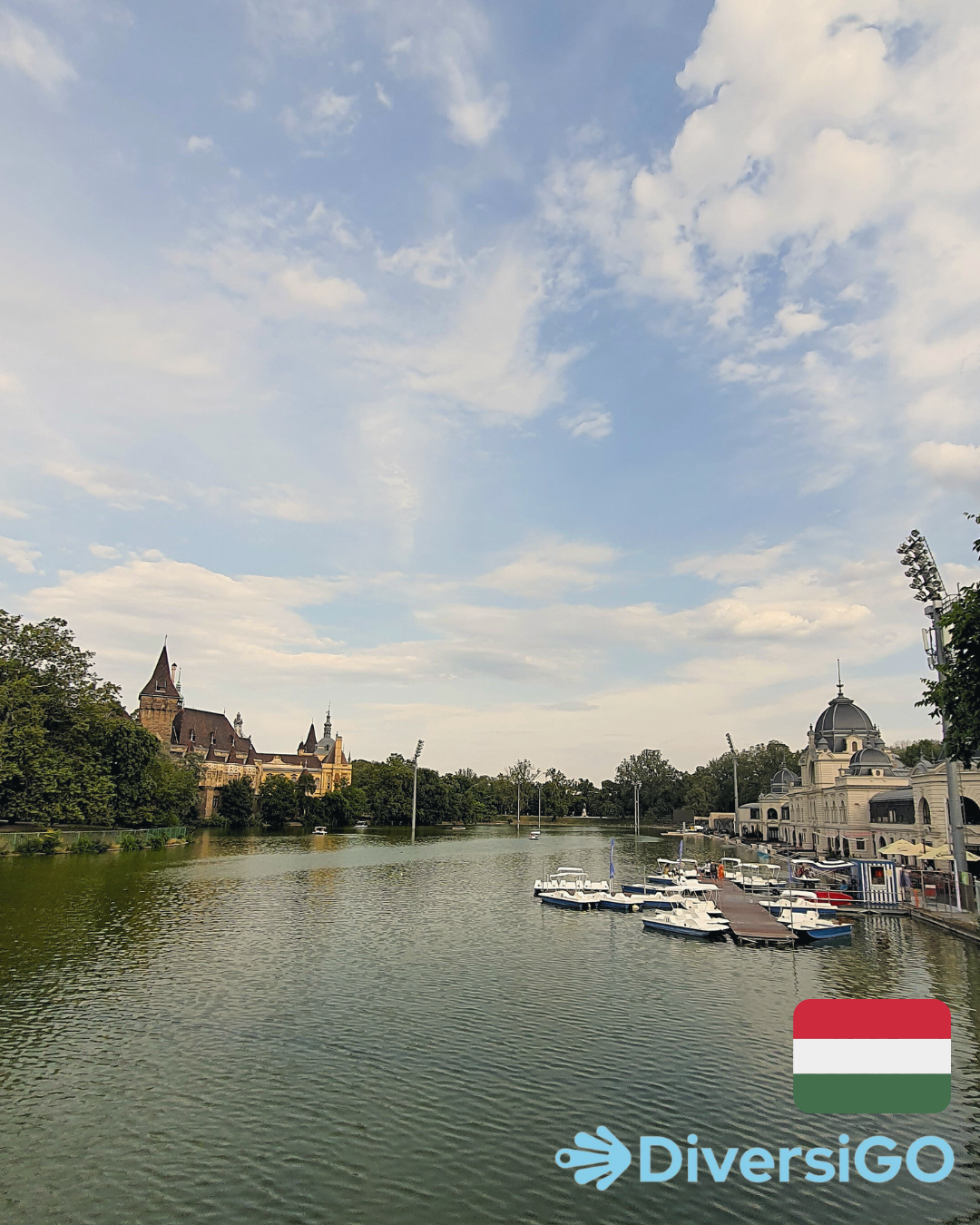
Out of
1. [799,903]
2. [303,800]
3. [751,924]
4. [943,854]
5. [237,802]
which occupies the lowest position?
[751,924]

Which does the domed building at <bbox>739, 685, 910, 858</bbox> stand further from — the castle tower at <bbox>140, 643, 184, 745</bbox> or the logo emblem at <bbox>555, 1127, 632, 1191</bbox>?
the castle tower at <bbox>140, 643, 184, 745</bbox>

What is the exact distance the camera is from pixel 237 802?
422 feet

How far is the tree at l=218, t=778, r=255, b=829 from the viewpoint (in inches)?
5064

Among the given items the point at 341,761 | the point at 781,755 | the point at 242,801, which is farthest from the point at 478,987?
the point at 341,761

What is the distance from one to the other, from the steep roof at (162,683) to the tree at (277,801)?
26.3 meters

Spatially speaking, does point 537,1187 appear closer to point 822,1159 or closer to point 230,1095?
point 822,1159

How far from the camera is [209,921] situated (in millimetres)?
40438

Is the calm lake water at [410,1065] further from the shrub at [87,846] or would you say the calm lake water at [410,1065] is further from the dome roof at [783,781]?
the dome roof at [783,781]

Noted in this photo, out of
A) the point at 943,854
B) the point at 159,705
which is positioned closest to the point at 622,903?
the point at 943,854

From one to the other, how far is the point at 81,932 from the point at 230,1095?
22.1 meters

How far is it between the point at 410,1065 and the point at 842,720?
3273 inches

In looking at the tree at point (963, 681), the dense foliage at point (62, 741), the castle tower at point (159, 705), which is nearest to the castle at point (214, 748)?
the castle tower at point (159, 705)

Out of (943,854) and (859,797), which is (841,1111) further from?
(859,797)

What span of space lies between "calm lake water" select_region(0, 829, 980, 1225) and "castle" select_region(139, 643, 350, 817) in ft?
348
